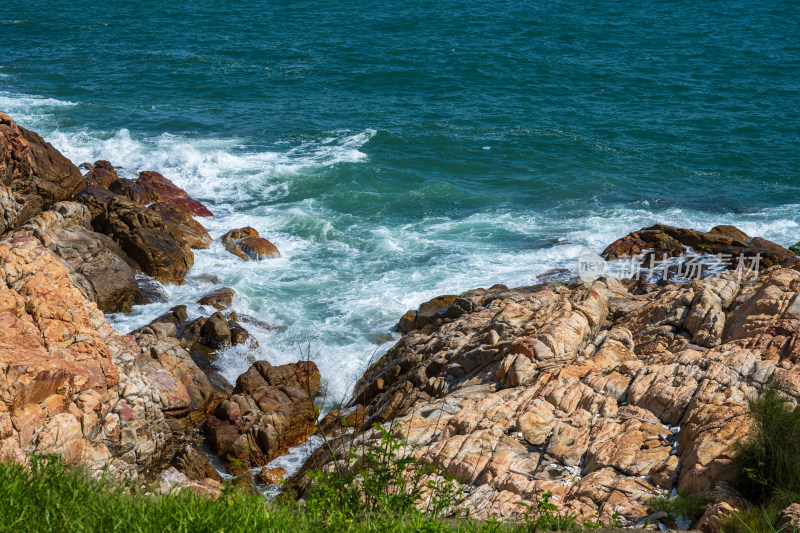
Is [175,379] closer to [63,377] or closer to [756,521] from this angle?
[63,377]

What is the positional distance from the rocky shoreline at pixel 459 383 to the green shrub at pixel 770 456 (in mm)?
243

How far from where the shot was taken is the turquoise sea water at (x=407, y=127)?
77.0ft

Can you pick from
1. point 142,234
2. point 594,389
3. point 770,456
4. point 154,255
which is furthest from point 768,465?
point 142,234

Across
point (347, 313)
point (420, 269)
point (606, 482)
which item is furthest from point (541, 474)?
point (420, 269)

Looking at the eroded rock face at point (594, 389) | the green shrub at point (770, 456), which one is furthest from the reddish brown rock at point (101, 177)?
the green shrub at point (770, 456)

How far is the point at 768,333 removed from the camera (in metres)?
11.5

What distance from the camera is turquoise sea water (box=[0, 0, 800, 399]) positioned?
77.0 feet

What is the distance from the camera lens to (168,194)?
26.3 meters

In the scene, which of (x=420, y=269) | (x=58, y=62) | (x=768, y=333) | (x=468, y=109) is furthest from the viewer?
(x=58, y=62)

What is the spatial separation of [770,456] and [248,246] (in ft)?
61.3

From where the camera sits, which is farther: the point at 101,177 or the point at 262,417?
the point at 101,177

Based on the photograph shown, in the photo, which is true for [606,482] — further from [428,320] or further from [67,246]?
[67,246]

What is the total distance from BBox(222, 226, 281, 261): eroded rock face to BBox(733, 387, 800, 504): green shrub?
58.7 ft

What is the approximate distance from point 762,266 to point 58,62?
139 ft
